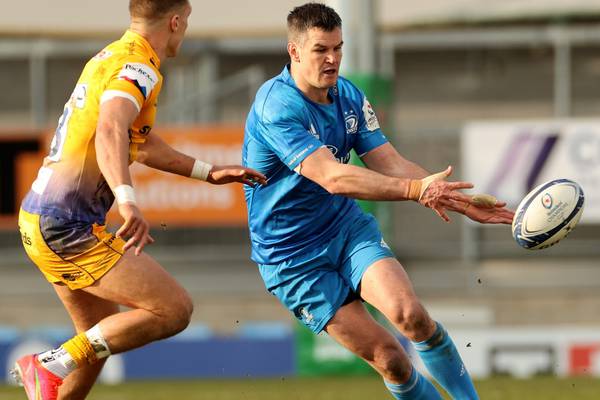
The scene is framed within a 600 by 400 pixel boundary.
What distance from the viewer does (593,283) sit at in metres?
15.7

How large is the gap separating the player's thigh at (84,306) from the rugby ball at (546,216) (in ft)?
7.32

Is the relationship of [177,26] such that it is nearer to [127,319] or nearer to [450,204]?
[127,319]

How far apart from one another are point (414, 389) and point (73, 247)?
6.28 feet

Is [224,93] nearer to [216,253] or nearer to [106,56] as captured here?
[216,253]

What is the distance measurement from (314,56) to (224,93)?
11.0 m

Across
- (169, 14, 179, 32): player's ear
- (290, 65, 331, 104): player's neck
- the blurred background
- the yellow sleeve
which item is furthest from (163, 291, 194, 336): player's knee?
the blurred background

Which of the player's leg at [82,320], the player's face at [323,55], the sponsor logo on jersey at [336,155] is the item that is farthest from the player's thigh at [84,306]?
the player's face at [323,55]

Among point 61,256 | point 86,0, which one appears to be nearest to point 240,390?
point 61,256

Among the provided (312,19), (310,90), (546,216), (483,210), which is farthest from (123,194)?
(546,216)

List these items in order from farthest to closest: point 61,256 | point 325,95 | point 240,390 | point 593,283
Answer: point 593,283, point 240,390, point 325,95, point 61,256

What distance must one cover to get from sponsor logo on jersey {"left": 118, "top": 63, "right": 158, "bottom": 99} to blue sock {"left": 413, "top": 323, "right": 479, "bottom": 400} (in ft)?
6.32

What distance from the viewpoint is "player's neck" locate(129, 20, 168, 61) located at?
7.09m

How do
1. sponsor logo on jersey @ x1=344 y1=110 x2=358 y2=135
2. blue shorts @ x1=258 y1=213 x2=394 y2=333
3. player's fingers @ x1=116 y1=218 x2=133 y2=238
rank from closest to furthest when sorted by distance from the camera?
player's fingers @ x1=116 y1=218 x2=133 y2=238 → blue shorts @ x1=258 y1=213 x2=394 y2=333 → sponsor logo on jersey @ x1=344 y1=110 x2=358 y2=135

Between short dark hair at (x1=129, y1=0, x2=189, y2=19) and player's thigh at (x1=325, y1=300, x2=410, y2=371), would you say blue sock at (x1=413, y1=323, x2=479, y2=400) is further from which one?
short dark hair at (x1=129, y1=0, x2=189, y2=19)
